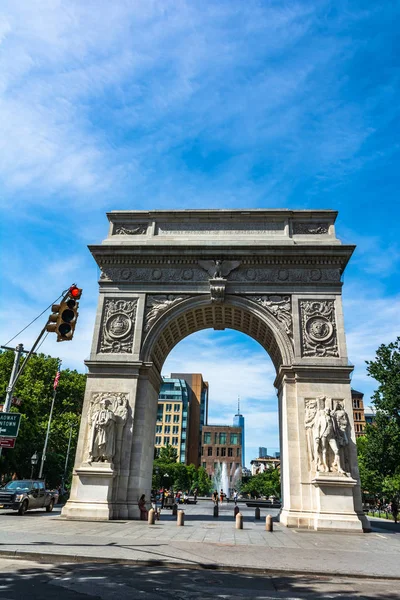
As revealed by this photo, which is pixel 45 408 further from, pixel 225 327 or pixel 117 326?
pixel 225 327

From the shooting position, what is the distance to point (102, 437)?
2128cm

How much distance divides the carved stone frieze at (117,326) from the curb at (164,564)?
545 inches

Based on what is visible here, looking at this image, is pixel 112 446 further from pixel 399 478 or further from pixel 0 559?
pixel 399 478

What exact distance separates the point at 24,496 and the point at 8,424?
45.7ft

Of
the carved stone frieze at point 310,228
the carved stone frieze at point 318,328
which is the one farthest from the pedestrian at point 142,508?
the carved stone frieze at point 310,228

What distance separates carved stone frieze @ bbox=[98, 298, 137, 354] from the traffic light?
13290 mm

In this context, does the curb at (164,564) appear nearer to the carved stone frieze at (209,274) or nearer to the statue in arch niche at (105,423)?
the statue in arch niche at (105,423)

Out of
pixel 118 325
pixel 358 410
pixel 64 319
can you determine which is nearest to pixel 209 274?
pixel 118 325

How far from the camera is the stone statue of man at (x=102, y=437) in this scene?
69.6 ft

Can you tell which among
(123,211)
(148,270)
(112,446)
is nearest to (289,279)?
(148,270)

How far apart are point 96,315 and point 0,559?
15582 millimetres

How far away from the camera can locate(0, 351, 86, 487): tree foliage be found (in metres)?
40.6

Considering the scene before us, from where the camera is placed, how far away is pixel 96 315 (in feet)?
81.7

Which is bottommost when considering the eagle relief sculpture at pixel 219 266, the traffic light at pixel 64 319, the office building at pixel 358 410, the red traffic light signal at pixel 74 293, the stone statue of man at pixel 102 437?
the stone statue of man at pixel 102 437
